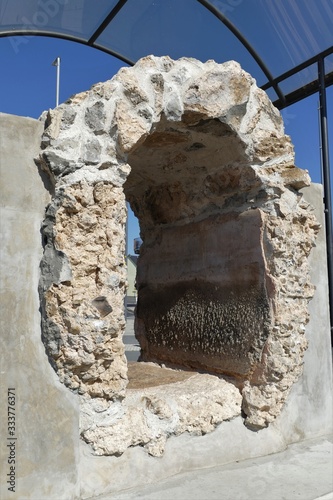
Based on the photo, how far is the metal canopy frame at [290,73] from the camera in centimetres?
411

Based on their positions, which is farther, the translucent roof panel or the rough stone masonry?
the translucent roof panel

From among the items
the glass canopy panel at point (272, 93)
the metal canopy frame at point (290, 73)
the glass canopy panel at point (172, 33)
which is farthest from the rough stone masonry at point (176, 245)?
the glass canopy panel at point (272, 93)

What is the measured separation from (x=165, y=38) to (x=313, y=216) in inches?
93.3

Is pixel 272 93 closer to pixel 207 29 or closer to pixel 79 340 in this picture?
pixel 207 29

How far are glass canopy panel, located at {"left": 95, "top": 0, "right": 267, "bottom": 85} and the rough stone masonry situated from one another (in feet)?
5.05

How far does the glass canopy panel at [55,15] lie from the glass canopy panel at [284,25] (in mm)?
1072

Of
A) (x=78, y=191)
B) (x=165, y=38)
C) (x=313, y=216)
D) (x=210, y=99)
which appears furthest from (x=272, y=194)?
(x=165, y=38)

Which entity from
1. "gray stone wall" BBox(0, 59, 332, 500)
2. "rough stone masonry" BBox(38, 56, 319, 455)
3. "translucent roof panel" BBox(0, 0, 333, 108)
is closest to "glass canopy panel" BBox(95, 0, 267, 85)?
"translucent roof panel" BBox(0, 0, 333, 108)

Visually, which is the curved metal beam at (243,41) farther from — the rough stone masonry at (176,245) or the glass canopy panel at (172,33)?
the rough stone masonry at (176,245)

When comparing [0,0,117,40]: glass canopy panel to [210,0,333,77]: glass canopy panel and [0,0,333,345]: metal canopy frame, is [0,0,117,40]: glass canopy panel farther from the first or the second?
[210,0,333,77]: glass canopy panel

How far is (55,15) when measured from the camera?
14.5ft

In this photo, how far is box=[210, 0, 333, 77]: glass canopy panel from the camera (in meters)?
4.22

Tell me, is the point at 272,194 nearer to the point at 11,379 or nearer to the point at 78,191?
the point at 78,191

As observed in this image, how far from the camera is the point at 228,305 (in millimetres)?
3553
